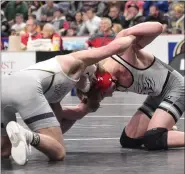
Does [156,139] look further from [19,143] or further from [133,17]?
[133,17]

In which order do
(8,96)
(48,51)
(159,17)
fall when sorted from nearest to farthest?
(8,96), (48,51), (159,17)

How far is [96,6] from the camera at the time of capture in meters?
15.4

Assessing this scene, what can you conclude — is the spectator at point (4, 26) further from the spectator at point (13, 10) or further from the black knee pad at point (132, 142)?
the black knee pad at point (132, 142)

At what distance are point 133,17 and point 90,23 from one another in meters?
0.93

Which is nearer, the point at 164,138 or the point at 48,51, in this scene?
the point at 164,138

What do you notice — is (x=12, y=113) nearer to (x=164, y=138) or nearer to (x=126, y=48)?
(x=126, y=48)

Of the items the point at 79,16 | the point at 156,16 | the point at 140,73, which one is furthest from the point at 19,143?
the point at 79,16

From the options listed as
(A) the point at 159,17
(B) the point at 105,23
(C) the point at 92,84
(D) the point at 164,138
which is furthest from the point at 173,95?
(A) the point at 159,17

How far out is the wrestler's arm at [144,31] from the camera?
525 cm

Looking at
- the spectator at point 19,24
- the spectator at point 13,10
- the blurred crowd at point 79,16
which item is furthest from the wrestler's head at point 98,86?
the spectator at point 13,10

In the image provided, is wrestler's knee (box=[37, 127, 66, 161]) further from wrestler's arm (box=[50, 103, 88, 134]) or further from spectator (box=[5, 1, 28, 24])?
spectator (box=[5, 1, 28, 24])

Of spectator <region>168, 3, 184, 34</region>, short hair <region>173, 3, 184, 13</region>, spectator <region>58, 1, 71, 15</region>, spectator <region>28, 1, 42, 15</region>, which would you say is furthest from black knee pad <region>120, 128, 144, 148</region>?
spectator <region>28, 1, 42, 15</region>

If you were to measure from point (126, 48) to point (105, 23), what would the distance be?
20.5 feet

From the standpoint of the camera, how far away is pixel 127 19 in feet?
46.7
